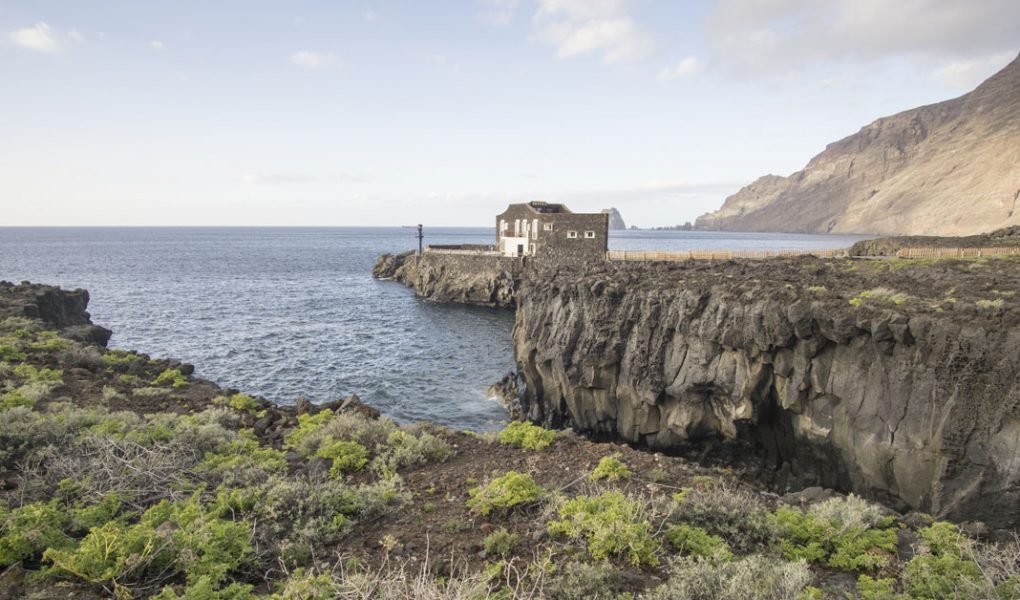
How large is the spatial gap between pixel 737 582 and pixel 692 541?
2.19 metres

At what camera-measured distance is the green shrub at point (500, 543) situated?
8.91 metres

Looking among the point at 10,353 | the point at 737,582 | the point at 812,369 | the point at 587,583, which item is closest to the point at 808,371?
the point at 812,369

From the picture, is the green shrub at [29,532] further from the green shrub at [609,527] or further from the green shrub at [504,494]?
the green shrub at [609,527]

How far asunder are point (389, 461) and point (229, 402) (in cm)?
806

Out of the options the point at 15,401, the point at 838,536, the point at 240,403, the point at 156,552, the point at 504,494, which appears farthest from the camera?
the point at 240,403

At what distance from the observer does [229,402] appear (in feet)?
58.3

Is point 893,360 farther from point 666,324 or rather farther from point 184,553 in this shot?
point 184,553

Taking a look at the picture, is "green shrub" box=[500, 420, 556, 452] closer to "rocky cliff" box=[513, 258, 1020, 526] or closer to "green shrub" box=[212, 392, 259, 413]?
"green shrub" box=[212, 392, 259, 413]

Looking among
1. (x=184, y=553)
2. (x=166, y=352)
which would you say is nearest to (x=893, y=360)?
(x=184, y=553)

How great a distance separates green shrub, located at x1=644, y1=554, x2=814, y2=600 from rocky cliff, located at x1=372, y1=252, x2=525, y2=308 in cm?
5399

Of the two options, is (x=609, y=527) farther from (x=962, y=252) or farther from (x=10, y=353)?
(x=962, y=252)

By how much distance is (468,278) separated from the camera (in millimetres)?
66875

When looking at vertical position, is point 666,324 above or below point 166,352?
above

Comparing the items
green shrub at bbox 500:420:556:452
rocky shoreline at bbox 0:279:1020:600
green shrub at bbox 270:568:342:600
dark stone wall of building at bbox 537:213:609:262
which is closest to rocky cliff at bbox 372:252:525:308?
dark stone wall of building at bbox 537:213:609:262
